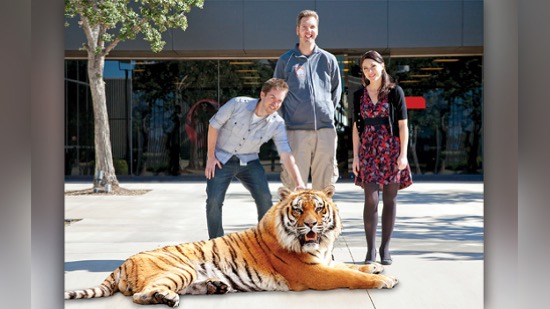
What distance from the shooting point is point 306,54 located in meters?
7.55

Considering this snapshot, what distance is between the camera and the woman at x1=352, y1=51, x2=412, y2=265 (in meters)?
7.33

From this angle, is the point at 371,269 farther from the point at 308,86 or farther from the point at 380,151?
the point at 308,86

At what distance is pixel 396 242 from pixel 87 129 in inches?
716

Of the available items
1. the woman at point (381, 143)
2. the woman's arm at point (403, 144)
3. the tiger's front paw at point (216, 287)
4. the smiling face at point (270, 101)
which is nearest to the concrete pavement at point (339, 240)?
the tiger's front paw at point (216, 287)

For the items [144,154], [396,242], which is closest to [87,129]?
[144,154]

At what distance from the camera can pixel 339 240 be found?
9.78 meters

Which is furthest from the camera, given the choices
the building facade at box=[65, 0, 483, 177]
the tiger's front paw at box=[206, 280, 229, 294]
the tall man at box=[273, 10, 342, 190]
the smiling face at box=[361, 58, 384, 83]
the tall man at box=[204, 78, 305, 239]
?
the building facade at box=[65, 0, 483, 177]

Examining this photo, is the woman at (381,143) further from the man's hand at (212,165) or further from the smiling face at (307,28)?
the man's hand at (212,165)

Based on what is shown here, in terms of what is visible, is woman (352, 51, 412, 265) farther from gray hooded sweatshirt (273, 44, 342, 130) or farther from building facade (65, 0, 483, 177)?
building facade (65, 0, 483, 177)

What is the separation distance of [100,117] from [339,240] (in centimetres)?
1040

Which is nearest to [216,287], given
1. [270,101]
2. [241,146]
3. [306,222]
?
[306,222]

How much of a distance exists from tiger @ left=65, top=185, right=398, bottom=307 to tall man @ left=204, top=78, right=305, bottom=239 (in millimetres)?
751

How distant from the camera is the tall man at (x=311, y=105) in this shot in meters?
7.49

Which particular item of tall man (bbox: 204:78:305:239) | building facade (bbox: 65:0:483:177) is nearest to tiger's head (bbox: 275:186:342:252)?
tall man (bbox: 204:78:305:239)
